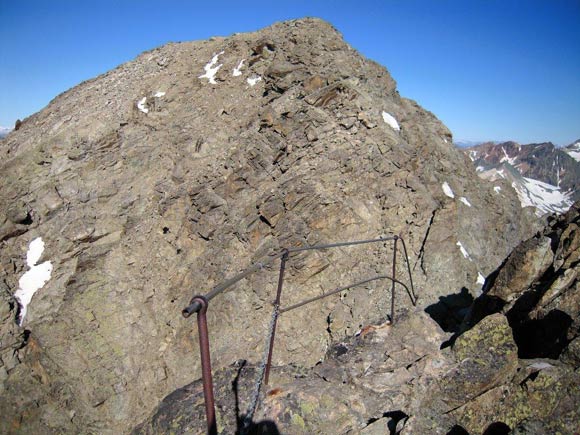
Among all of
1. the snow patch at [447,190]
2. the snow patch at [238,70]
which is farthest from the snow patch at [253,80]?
the snow patch at [447,190]

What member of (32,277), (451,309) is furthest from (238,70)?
Answer: (451,309)

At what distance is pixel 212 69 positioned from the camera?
81.7 ft

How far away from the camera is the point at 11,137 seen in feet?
85.1

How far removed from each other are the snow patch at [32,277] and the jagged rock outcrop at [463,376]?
34.2 ft

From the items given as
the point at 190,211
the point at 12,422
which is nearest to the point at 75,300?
the point at 12,422

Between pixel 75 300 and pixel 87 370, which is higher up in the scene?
pixel 75 300

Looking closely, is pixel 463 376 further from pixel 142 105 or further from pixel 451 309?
pixel 142 105

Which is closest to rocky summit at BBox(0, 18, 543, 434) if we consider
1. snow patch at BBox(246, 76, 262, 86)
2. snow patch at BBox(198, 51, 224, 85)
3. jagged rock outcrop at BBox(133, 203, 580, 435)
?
snow patch at BBox(246, 76, 262, 86)

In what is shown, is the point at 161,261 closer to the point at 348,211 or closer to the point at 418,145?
the point at 348,211

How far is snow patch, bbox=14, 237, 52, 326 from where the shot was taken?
1744 cm

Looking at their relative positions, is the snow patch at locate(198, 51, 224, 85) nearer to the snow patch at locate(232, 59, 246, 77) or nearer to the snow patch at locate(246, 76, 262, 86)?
the snow patch at locate(232, 59, 246, 77)

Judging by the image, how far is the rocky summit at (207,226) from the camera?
51.2ft

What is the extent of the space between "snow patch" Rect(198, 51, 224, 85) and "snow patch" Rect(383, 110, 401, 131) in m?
12.1

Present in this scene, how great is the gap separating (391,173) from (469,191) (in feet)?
34.5
